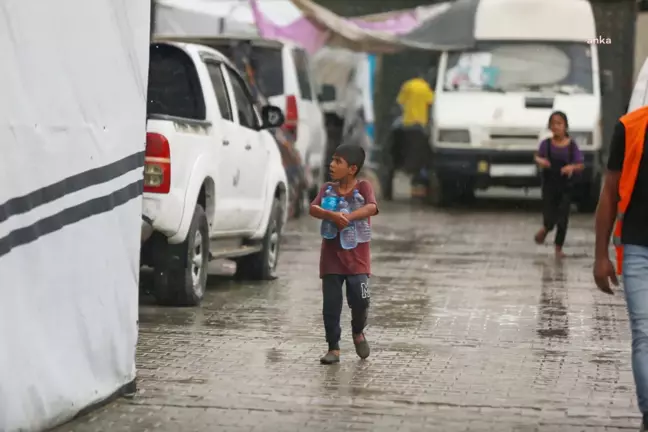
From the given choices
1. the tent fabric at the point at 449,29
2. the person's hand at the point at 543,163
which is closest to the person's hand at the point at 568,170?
the person's hand at the point at 543,163

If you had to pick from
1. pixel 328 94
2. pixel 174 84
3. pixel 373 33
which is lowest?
pixel 328 94

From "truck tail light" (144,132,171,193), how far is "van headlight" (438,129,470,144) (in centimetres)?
1284

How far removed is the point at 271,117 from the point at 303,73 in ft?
28.6

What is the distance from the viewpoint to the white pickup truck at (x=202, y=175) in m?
11.2

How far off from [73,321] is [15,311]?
67 centimetres

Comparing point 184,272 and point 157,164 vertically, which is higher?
point 157,164

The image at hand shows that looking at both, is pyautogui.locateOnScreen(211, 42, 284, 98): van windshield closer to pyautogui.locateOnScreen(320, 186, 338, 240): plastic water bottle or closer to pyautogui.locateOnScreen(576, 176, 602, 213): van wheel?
pyautogui.locateOnScreen(576, 176, 602, 213): van wheel

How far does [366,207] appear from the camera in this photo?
9.09 m

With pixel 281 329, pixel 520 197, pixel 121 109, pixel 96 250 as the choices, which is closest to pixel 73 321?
pixel 96 250

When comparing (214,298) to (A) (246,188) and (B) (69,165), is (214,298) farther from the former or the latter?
(B) (69,165)

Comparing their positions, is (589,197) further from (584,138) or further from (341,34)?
(341,34)

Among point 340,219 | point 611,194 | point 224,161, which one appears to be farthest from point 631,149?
point 224,161

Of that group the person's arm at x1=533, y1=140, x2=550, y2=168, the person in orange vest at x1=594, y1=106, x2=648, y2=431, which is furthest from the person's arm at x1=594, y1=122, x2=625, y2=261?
the person's arm at x1=533, y1=140, x2=550, y2=168

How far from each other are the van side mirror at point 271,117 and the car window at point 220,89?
641 mm
